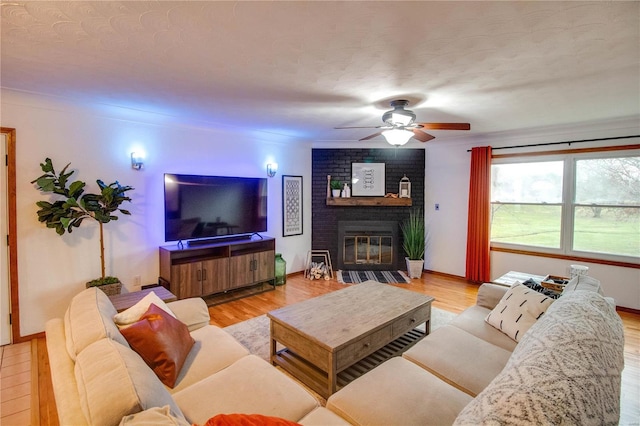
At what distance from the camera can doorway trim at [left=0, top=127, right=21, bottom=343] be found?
2.83 meters

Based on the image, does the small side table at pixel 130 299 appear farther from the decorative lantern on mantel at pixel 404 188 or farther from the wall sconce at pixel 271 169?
the decorative lantern on mantel at pixel 404 188

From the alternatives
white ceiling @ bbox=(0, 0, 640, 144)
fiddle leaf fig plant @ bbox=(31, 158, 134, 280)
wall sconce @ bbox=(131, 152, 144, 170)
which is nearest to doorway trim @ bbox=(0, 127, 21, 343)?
fiddle leaf fig plant @ bbox=(31, 158, 134, 280)

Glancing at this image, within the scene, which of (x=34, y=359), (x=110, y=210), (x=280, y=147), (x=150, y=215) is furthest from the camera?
(x=280, y=147)

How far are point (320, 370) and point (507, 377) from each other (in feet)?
5.16

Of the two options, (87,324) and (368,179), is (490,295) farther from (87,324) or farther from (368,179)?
(368,179)

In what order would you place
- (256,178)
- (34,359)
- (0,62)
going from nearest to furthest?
(0,62) → (34,359) → (256,178)

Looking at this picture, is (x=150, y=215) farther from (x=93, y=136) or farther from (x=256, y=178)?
(x=256, y=178)

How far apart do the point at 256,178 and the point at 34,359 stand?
3117 millimetres

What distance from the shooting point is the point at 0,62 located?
2166 mm

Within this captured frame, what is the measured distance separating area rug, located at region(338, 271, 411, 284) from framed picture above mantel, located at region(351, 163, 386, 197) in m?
1.45

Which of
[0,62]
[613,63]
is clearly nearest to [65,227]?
[0,62]

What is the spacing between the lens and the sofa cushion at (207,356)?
1687 mm

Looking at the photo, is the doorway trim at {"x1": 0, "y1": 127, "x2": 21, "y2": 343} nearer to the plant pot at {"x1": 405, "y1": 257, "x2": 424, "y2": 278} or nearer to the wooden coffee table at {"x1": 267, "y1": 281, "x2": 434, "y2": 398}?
the wooden coffee table at {"x1": 267, "y1": 281, "x2": 434, "y2": 398}

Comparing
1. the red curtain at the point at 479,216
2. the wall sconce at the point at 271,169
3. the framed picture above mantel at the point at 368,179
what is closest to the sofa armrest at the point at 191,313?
the wall sconce at the point at 271,169
